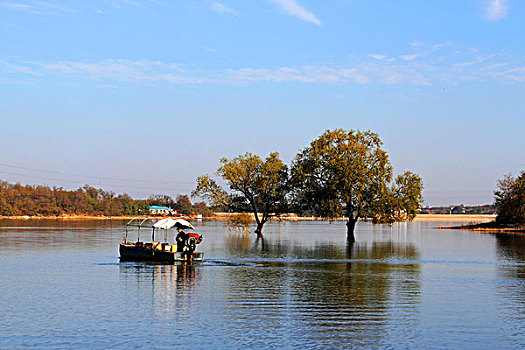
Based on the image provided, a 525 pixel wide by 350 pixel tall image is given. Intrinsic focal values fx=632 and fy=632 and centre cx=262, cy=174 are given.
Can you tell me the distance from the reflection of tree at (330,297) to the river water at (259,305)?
0.06 meters

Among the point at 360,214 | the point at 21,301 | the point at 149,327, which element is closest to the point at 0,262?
the point at 21,301

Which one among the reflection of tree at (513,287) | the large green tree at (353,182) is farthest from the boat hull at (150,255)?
the large green tree at (353,182)

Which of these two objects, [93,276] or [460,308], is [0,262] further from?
[460,308]

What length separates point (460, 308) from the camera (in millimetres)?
31391

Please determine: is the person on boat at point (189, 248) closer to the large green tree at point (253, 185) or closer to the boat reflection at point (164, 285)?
the boat reflection at point (164, 285)

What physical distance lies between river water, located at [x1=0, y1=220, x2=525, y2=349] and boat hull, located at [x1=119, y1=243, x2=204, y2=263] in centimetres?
156

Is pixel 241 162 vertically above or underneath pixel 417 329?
above

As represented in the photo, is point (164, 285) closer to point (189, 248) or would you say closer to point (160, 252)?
point (189, 248)

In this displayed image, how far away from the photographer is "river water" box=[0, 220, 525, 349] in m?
24.0

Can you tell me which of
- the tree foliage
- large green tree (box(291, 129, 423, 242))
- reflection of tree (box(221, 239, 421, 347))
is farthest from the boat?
the tree foliage

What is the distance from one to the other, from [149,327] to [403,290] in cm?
1735

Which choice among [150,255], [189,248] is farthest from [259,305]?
[150,255]

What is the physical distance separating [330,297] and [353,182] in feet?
210

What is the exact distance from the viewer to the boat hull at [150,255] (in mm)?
53000
